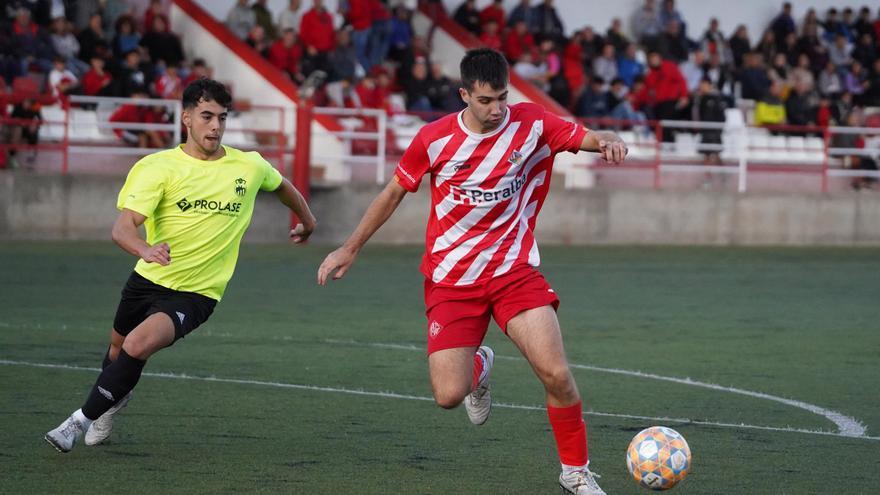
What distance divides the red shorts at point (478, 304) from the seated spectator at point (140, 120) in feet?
47.7

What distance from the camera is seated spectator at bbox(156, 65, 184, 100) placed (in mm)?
21516

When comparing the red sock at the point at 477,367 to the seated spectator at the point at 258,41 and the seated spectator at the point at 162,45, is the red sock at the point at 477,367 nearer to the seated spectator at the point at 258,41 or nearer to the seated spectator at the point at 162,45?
the seated spectator at the point at 162,45

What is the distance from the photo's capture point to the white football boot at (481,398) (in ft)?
24.7

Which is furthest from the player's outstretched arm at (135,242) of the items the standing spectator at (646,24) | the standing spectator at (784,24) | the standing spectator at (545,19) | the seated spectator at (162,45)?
the standing spectator at (784,24)

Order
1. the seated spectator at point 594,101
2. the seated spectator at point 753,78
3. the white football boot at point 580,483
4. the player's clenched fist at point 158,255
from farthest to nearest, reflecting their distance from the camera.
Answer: the seated spectator at point 753,78
the seated spectator at point 594,101
the player's clenched fist at point 158,255
the white football boot at point 580,483

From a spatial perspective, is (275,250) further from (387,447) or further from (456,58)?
(387,447)

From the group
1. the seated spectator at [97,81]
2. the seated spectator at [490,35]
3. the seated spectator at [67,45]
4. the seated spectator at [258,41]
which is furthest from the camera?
the seated spectator at [490,35]

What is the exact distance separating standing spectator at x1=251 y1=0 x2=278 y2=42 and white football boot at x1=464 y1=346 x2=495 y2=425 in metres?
17.8

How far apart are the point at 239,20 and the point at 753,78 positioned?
30.0 ft

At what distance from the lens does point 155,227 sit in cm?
774

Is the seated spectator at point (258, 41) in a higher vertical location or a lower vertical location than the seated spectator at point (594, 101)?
higher

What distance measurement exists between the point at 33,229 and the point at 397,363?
35.0 feet

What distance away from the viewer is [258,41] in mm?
24047

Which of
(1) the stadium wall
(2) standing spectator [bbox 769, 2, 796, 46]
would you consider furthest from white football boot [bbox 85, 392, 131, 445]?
(2) standing spectator [bbox 769, 2, 796, 46]
